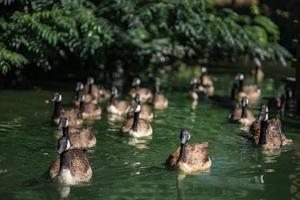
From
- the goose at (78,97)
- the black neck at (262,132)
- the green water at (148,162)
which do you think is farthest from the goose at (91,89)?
the black neck at (262,132)

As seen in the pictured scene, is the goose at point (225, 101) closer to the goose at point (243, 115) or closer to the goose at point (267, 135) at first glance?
the goose at point (243, 115)

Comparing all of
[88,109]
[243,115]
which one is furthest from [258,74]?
[88,109]

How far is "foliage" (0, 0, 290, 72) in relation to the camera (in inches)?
866

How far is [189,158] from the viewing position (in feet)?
44.8

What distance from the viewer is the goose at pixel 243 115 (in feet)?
64.6

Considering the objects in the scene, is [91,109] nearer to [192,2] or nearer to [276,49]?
[192,2]

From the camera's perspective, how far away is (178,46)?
96.2 ft

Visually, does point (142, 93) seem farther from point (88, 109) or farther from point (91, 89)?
point (88, 109)

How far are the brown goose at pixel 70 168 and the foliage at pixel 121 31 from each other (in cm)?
783

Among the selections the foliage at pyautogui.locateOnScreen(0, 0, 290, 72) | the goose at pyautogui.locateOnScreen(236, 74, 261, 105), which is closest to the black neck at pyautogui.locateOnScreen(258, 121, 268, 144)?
the foliage at pyautogui.locateOnScreen(0, 0, 290, 72)

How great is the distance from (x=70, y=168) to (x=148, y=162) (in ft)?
7.84

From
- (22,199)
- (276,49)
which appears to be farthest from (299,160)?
(276,49)

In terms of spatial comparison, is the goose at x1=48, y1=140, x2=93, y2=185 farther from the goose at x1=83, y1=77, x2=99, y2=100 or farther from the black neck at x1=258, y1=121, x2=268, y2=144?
the goose at x1=83, y1=77, x2=99, y2=100

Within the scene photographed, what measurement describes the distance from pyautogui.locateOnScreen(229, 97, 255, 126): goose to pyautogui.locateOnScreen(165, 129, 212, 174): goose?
224 inches
